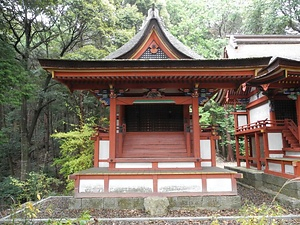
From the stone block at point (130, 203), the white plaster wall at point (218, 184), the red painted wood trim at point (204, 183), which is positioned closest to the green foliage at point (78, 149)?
the stone block at point (130, 203)

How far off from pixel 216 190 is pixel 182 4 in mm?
25317

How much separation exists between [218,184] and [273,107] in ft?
17.8

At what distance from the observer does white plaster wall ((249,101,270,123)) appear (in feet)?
34.1

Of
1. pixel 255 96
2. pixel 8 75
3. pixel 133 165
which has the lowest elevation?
pixel 133 165

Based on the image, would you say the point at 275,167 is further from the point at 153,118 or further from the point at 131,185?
the point at 131,185

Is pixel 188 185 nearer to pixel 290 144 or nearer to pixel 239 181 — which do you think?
pixel 290 144

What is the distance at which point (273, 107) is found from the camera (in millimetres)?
9992

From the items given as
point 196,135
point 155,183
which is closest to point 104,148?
point 155,183

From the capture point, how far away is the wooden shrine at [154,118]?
6602 millimetres

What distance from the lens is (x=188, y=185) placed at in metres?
6.58

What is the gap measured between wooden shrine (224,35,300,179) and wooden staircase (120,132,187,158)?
12.0ft

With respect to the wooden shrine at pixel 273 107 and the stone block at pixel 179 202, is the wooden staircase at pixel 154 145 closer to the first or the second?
the stone block at pixel 179 202

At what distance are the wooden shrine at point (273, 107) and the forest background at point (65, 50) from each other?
23.7 feet

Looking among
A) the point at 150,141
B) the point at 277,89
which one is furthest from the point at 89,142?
the point at 277,89
